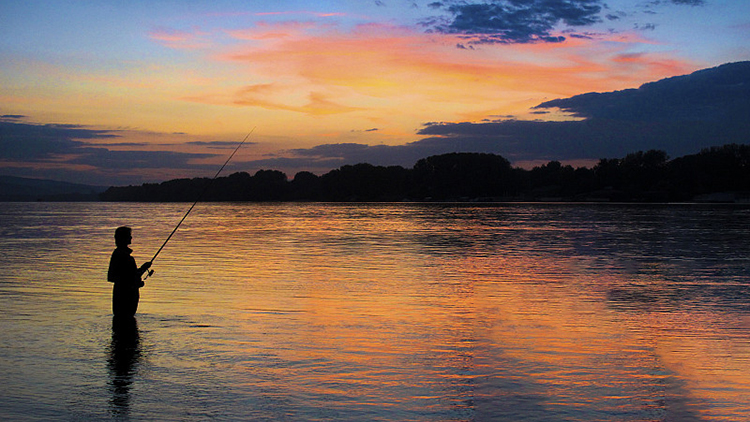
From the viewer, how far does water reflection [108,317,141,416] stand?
18.1ft

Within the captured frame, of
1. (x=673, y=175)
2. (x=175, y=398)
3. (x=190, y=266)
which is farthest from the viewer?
(x=673, y=175)

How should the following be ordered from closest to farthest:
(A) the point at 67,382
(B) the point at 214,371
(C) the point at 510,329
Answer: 1. (A) the point at 67,382
2. (B) the point at 214,371
3. (C) the point at 510,329

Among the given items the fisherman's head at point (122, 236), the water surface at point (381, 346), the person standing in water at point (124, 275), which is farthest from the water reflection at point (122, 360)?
the fisherman's head at point (122, 236)

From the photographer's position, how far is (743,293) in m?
12.5

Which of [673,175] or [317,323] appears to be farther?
[673,175]

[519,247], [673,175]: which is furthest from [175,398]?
[673,175]

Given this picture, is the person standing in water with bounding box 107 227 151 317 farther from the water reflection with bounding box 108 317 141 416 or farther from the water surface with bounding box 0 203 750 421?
the water surface with bounding box 0 203 750 421

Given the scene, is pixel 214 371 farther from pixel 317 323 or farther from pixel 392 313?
pixel 392 313

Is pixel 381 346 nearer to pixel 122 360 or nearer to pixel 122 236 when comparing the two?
pixel 122 360

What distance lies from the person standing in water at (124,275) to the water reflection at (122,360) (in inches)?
6.8

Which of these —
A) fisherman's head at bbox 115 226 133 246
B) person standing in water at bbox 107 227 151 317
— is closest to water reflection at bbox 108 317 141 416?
person standing in water at bbox 107 227 151 317

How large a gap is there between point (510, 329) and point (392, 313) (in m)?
2.04

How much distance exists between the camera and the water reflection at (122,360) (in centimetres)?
551

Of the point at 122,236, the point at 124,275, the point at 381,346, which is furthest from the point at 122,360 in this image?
the point at 381,346
